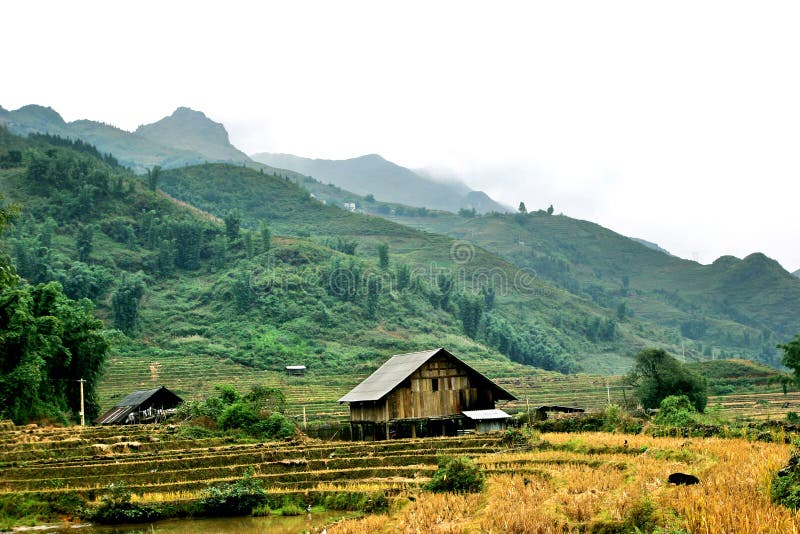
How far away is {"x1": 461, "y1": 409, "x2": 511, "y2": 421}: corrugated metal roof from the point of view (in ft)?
113

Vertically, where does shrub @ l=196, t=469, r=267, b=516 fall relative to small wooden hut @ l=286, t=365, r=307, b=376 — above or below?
below

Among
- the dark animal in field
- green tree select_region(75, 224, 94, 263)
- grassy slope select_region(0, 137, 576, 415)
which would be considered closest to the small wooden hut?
grassy slope select_region(0, 137, 576, 415)

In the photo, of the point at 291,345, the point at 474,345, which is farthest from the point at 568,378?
the point at 291,345

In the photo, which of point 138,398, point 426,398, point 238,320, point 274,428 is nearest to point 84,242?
point 238,320

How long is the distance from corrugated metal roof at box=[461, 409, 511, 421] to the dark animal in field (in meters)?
21.7

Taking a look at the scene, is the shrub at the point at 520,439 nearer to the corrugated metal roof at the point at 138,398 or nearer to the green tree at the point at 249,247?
the corrugated metal roof at the point at 138,398

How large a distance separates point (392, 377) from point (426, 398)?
228cm

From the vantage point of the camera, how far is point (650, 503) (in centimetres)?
1052

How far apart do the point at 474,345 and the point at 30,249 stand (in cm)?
6297

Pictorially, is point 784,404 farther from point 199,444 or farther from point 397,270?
point 397,270

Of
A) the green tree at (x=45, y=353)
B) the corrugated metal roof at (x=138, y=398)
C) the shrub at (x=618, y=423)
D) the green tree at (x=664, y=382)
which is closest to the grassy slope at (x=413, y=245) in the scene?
the green tree at (x=664, y=382)

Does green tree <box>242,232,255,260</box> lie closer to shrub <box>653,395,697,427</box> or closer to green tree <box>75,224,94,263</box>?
green tree <box>75,224,94,263</box>

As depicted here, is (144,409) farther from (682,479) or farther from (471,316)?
(471,316)

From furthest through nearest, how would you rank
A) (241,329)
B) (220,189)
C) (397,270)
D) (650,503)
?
1. (220,189)
2. (397,270)
3. (241,329)
4. (650,503)
